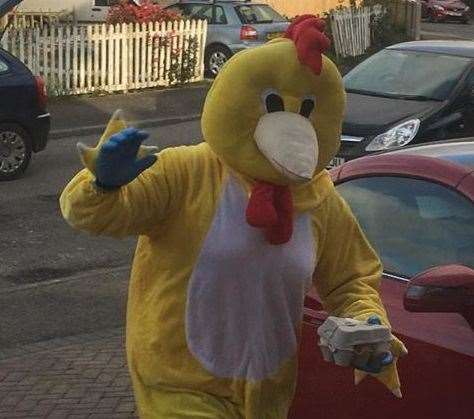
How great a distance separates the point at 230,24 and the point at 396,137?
42.1 ft

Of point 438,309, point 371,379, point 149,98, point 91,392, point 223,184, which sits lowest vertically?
point 149,98

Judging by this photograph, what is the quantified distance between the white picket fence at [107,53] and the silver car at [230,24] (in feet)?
4.70

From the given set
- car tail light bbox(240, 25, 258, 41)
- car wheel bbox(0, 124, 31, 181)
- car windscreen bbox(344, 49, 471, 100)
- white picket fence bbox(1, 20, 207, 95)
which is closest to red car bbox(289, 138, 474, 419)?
car windscreen bbox(344, 49, 471, 100)

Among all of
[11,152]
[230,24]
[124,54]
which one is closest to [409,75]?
[11,152]

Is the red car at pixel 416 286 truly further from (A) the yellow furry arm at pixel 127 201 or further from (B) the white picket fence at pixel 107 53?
(B) the white picket fence at pixel 107 53

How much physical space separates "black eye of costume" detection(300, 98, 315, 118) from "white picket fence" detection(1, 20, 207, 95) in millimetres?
15354

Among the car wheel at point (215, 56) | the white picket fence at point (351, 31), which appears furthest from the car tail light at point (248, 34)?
the white picket fence at point (351, 31)

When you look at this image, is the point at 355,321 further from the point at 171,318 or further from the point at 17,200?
the point at 17,200

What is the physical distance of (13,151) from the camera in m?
13.5

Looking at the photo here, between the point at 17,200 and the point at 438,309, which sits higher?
the point at 438,309

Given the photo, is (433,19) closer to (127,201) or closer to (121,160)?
(127,201)

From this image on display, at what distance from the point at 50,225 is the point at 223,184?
748cm

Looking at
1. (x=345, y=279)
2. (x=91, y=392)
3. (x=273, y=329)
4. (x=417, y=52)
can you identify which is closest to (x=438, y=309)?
(x=345, y=279)

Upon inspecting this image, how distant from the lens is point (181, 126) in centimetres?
1812
